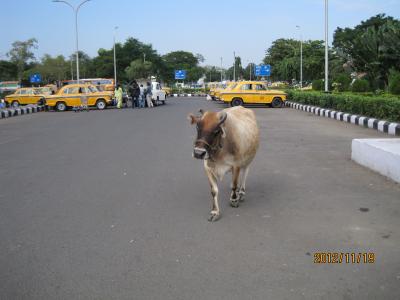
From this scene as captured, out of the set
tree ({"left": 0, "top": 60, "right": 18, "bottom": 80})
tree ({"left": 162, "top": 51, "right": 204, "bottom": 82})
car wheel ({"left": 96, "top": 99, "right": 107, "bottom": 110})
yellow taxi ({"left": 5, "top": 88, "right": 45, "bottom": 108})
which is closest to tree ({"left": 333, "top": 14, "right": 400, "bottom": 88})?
car wheel ({"left": 96, "top": 99, "right": 107, "bottom": 110})

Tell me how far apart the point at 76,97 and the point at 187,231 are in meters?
25.3

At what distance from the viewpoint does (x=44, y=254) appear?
178 inches

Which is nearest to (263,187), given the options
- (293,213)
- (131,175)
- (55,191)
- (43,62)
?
(293,213)

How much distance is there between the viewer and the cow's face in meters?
5.13

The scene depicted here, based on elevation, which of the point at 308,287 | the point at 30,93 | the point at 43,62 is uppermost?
the point at 43,62

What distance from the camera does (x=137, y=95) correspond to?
31266 mm

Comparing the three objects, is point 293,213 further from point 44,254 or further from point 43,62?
point 43,62

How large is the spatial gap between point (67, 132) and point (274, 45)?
58845 mm

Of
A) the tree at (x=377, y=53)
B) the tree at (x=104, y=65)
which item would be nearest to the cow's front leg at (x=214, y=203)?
the tree at (x=377, y=53)

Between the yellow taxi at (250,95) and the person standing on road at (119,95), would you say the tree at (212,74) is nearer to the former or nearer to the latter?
the person standing on road at (119,95)

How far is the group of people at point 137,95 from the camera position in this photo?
31.0 meters

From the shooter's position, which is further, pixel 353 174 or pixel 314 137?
pixel 314 137

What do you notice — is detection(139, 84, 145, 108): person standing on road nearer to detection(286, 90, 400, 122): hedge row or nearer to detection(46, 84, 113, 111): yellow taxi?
detection(46, 84, 113, 111): yellow taxi

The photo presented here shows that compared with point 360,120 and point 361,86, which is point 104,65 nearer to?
point 361,86
